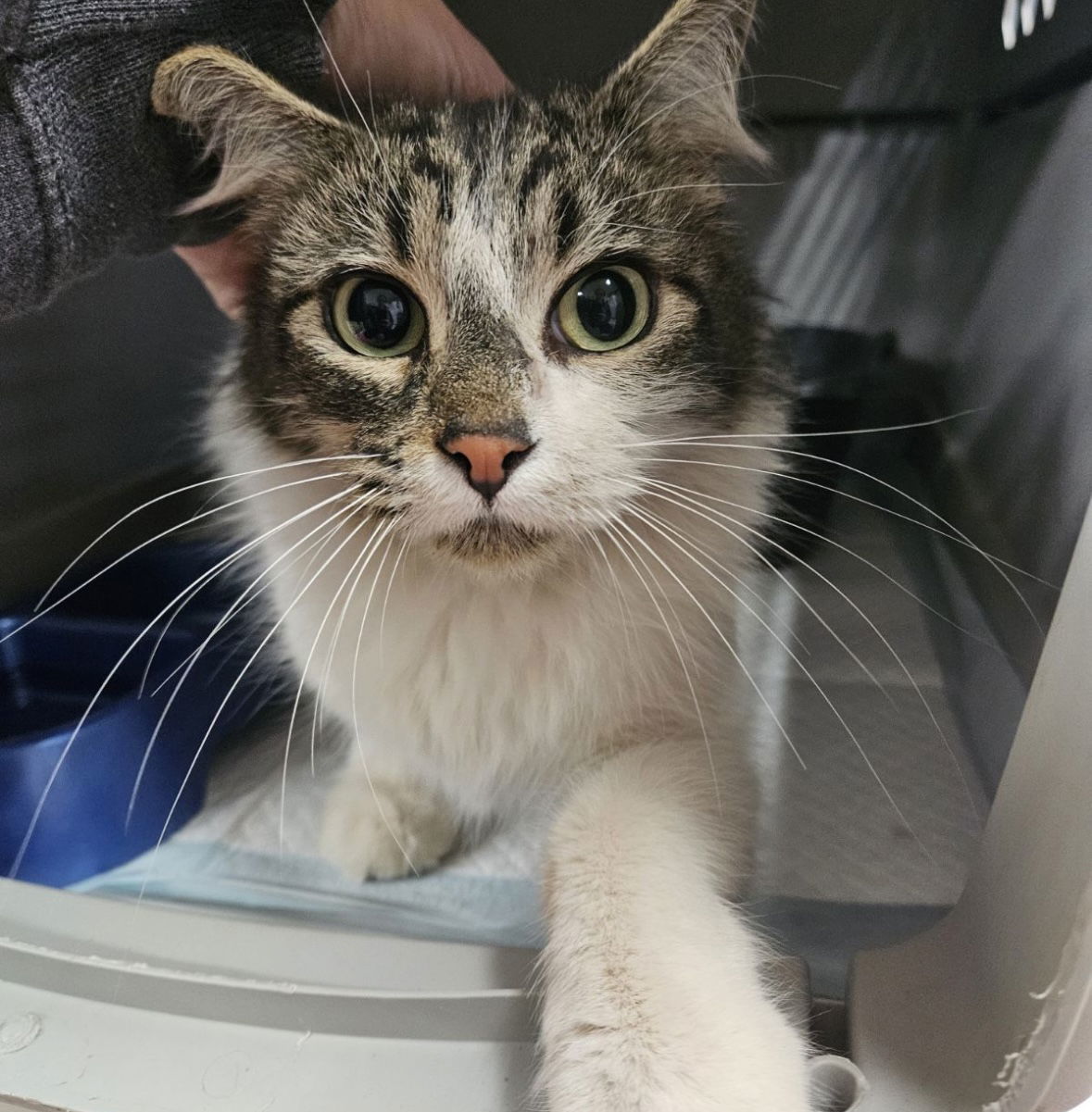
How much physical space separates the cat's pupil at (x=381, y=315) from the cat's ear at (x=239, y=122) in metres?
0.19

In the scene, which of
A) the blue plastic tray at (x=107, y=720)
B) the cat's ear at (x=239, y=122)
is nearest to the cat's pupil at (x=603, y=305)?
the cat's ear at (x=239, y=122)

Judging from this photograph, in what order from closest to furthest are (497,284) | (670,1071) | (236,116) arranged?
(670,1071)
(497,284)
(236,116)

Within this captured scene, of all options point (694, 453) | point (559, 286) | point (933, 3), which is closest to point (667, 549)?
point (694, 453)

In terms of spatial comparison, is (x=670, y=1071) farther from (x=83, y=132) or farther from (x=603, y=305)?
(x=83, y=132)

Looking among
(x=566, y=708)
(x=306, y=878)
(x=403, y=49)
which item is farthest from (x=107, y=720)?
(x=403, y=49)

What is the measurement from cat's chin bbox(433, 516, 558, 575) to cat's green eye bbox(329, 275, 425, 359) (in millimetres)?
167

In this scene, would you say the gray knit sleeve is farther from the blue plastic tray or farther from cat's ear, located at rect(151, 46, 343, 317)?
the blue plastic tray

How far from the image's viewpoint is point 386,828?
38.3 inches

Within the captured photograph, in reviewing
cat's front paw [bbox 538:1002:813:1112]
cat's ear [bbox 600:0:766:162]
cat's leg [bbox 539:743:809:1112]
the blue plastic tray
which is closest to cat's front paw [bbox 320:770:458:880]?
the blue plastic tray

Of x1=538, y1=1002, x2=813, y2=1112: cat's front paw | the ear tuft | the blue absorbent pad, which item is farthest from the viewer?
the blue absorbent pad

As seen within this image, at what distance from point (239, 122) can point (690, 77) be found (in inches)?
16.6

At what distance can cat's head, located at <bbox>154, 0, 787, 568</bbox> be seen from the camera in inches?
25.8

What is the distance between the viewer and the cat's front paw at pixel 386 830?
957mm

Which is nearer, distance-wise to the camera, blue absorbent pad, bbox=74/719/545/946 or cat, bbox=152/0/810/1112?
cat, bbox=152/0/810/1112
